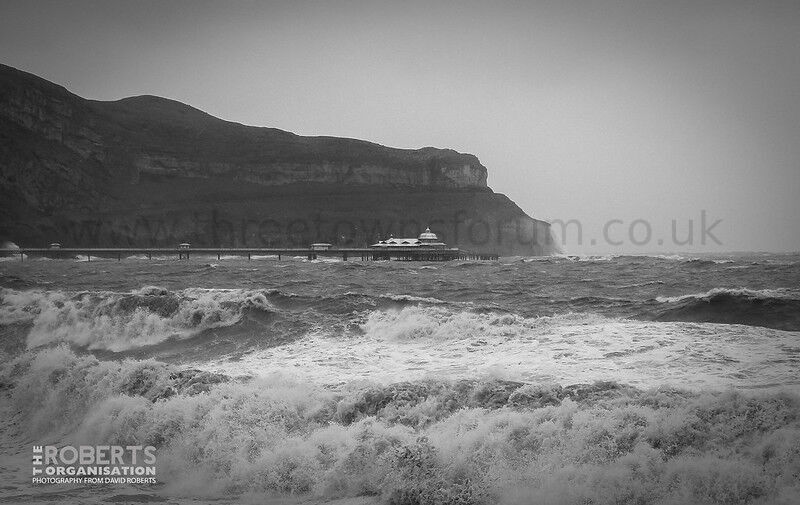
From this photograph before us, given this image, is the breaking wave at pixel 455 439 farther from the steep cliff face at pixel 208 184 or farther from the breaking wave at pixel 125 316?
the steep cliff face at pixel 208 184

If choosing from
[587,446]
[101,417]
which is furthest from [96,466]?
[587,446]

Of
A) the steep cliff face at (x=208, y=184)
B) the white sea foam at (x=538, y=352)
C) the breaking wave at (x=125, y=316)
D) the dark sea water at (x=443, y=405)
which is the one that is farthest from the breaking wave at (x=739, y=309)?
the steep cliff face at (x=208, y=184)

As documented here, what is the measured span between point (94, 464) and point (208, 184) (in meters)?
170

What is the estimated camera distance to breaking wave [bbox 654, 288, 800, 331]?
1317 cm

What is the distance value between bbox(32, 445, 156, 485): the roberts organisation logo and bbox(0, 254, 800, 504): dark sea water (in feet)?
0.55

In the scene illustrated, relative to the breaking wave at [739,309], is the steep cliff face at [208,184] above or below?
above

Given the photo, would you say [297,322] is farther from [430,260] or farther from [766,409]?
[430,260]

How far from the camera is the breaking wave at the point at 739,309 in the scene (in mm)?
13172

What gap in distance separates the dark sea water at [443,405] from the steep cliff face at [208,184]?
129 m

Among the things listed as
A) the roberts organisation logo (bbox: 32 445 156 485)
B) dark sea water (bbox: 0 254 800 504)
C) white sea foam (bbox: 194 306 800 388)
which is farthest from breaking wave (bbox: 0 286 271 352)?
the roberts organisation logo (bbox: 32 445 156 485)

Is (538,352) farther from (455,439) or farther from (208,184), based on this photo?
(208,184)

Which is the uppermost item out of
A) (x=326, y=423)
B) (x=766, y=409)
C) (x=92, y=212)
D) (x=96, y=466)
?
(x=92, y=212)

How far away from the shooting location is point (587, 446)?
5.88 m

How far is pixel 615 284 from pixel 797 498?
19.7 metres
